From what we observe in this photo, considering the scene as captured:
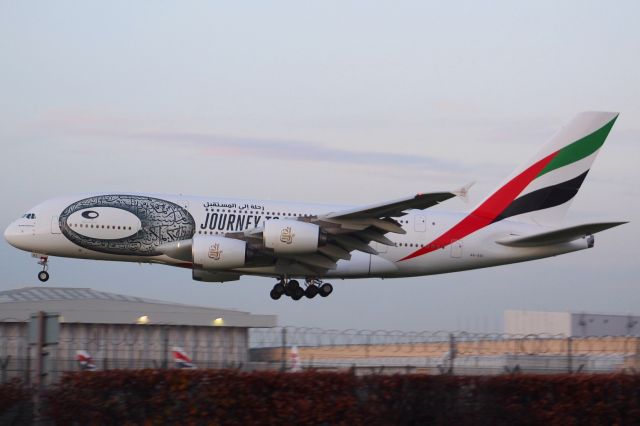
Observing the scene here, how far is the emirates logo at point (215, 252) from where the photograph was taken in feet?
106

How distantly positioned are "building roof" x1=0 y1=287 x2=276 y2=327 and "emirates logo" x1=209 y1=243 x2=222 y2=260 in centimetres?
620

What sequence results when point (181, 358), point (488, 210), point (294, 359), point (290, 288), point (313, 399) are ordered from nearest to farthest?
point (313, 399)
point (181, 358)
point (294, 359)
point (290, 288)
point (488, 210)

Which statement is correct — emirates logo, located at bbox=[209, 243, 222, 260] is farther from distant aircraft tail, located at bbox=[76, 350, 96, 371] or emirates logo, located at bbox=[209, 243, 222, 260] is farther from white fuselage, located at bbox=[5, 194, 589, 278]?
distant aircraft tail, located at bbox=[76, 350, 96, 371]

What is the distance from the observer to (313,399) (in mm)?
15266

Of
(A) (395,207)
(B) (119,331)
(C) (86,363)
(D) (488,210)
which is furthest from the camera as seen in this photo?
(D) (488,210)

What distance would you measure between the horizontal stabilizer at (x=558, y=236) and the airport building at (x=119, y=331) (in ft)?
35.1

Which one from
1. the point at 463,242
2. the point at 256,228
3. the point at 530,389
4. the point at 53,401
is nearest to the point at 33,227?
the point at 256,228

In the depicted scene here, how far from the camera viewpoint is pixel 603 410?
16.3 meters

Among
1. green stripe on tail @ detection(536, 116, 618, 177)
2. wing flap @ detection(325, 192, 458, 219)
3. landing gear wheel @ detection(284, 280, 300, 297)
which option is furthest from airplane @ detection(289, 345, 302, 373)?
green stripe on tail @ detection(536, 116, 618, 177)

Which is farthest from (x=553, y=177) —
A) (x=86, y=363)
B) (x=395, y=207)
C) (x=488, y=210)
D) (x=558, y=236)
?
(x=86, y=363)

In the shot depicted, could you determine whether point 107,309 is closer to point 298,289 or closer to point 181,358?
point 298,289

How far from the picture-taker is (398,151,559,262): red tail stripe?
35.1m

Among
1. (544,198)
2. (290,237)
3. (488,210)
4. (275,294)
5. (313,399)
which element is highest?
(544,198)

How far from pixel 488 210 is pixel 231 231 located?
387 inches
